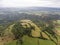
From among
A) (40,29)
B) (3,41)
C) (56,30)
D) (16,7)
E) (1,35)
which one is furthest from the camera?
(16,7)

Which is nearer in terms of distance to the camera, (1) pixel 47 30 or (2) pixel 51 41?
(2) pixel 51 41

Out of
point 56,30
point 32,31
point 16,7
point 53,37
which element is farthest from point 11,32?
point 16,7

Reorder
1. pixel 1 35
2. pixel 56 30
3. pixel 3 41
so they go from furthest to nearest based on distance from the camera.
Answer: pixel 56 30, pixel 1 35, pixel 3 41

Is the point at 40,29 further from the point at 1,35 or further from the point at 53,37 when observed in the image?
the point at 1,35

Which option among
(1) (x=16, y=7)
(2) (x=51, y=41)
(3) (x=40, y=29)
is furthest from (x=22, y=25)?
(1) (x=16, y=7)

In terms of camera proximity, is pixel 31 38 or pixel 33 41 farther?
pixel 31 38

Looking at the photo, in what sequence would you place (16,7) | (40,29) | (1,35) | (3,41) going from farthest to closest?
(16,7)
(40,29)
(1,35)
(3,41)

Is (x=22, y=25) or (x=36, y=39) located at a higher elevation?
(x=22, y=25)

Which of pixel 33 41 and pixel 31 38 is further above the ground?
pixel 31 38

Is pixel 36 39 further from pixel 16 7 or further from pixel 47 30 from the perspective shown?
pixel 16 7
